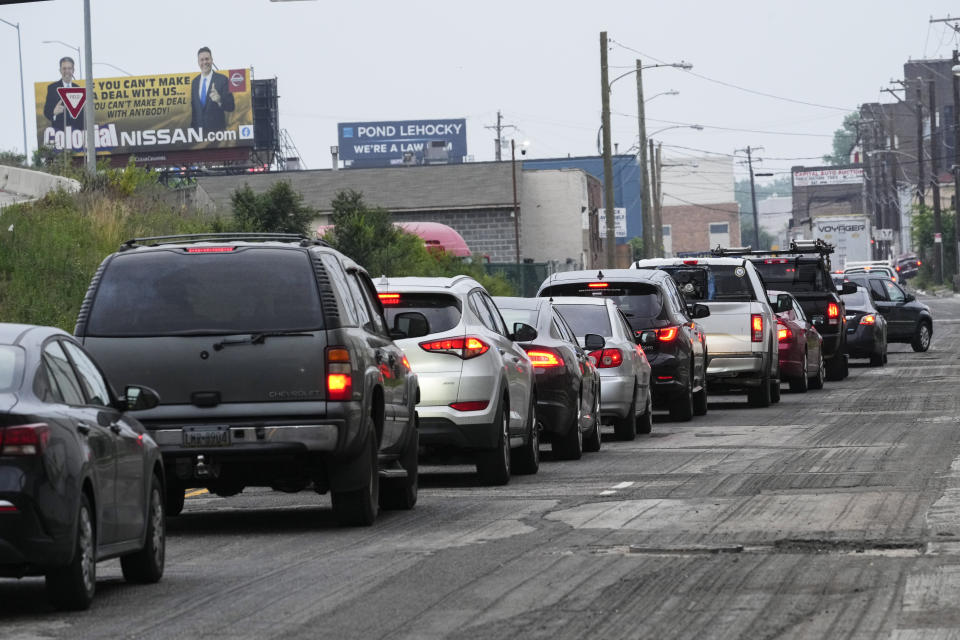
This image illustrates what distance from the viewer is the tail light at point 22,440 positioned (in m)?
8.14

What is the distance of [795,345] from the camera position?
29234 millimetres

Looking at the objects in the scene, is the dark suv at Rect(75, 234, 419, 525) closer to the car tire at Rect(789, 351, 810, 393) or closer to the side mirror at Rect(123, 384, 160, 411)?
the side mirror at Rect(123, 384, 160, 411)

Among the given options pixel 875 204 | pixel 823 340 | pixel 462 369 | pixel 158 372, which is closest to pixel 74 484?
pixel 158 372

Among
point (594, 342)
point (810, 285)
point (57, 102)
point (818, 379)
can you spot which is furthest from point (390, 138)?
point (594, 342)

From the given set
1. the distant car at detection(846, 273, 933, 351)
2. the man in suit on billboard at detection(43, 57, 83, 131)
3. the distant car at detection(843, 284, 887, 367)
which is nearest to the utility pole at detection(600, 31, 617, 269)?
the distant car at detection(846, 273, 933, 351)

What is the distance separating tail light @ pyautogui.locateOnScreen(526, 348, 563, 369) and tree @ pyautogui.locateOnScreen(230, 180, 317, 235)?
2476 cm

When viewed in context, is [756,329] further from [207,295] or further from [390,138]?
[390,138]

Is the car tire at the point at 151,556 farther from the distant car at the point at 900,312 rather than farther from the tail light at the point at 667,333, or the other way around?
the distant car at the point at 900,312

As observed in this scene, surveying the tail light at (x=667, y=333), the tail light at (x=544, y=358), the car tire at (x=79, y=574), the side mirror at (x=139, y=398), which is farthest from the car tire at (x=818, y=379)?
the car tire at (x=79, y=574)

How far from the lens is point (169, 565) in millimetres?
10672

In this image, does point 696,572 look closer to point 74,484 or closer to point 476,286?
point 74,484

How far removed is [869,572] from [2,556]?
427cm

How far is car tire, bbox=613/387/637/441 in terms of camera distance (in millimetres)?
20766

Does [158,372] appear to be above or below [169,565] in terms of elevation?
above
